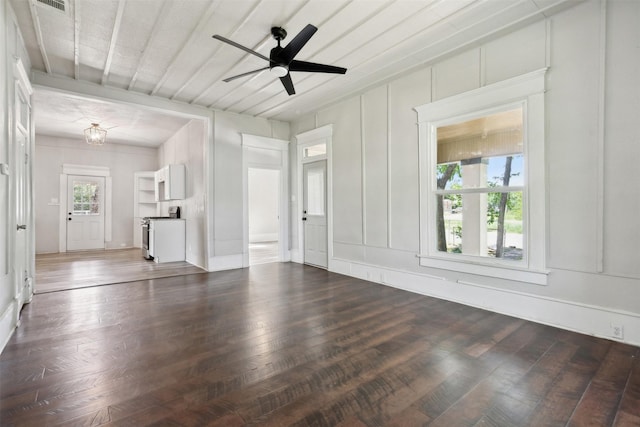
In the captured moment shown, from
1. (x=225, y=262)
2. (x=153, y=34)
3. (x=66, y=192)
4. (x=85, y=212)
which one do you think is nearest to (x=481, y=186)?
(x=153, y=34)

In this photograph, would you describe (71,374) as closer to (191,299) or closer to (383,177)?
(191,299)

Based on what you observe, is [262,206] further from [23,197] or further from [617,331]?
[617,331]

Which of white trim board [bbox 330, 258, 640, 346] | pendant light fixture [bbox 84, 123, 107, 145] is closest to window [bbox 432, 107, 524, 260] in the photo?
white trim board [bbox 330, 258, 640, 346]

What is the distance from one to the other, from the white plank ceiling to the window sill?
2572 millimetres

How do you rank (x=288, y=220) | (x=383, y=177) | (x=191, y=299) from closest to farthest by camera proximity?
(x=191, y=299) → (x=383, y=177) → (x=288, y=220)

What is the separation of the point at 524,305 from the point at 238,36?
4.27 metres

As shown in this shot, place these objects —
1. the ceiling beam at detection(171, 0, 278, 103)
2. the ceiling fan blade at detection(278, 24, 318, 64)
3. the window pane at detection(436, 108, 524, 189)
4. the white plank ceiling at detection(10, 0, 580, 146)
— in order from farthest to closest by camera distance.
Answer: the window pane at detection(436, 108, 524, 189) → the ceiling beam at detection(171, 0, 278, 103) → the white plank ceiling at detection(10, 0, 580, 146) → the ceiling fan blade at detection(278, 24, 318, 64)

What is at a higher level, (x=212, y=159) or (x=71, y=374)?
(x=212, y=159)

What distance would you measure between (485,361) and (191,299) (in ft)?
11.0

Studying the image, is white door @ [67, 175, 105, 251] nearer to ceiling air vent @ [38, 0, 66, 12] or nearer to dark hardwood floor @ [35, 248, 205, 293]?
dark hardwood floor @ [35, 248, 205, 293]

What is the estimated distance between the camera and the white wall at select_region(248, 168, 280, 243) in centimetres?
1085

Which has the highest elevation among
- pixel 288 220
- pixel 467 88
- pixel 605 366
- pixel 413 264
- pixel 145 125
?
pixel 145 125

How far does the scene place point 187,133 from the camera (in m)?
6.85

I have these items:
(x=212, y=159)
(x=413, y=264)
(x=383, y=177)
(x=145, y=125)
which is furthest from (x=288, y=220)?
(x=145, y=125)
